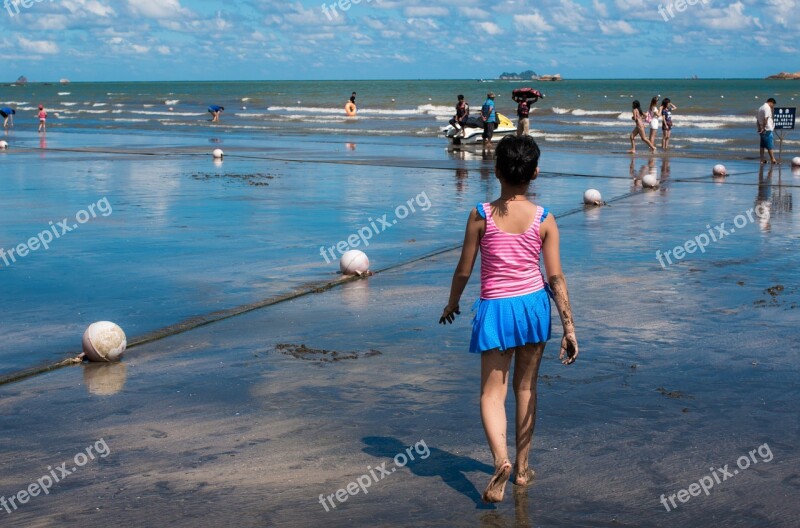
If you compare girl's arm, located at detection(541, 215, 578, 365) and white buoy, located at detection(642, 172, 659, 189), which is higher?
girl's arm, located at detection(541, 215, 578, 365)

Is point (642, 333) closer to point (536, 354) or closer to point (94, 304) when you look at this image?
point (536, 354)

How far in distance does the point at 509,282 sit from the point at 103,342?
3.47 m

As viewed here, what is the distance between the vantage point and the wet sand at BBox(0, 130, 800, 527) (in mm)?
4801

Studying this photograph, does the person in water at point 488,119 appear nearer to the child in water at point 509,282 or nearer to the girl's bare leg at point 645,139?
the girl's bare leg at point 645,139

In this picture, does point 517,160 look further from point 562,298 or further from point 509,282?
point 562,298

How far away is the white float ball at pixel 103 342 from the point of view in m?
7.22

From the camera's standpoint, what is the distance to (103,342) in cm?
723

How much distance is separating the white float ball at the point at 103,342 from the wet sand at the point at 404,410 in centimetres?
13

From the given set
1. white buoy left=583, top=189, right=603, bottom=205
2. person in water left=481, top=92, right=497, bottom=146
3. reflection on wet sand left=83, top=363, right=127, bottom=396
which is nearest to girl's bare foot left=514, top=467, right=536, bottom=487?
reflection on wet sand left=83, top=363, right=127, bottom=396

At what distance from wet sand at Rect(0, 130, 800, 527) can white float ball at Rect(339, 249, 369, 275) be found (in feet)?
0.94

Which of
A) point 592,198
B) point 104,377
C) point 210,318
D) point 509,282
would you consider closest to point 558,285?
point 509,282

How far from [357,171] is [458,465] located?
17957 mm

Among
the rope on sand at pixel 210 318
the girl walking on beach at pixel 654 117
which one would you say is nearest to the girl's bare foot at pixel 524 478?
the rope on sand at pixel 210 318

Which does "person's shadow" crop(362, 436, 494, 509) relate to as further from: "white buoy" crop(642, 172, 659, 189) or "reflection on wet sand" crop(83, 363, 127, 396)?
"white buoy" crop(642, 172, 659, 189)
